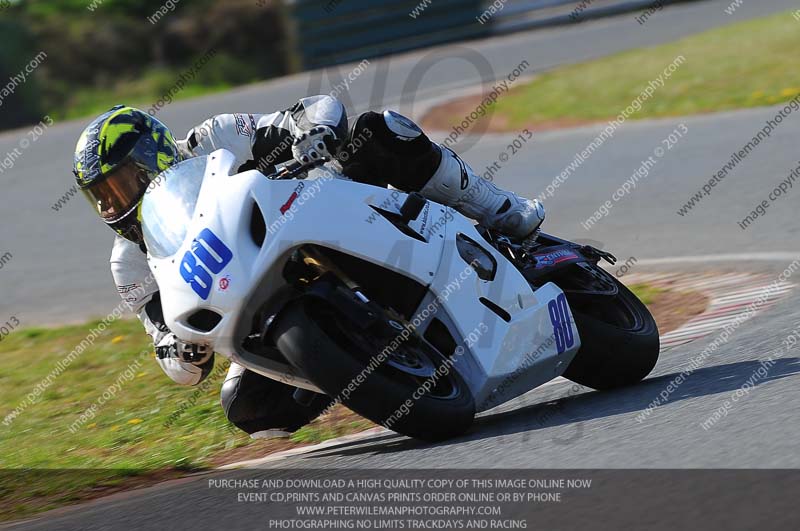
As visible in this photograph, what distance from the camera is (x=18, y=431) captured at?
22.6ft

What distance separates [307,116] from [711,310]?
290 cm

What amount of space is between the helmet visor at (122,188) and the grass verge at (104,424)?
133 cm

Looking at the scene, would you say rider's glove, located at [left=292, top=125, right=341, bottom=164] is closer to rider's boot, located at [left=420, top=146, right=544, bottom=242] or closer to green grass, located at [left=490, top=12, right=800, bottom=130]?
rider's boot, located at [left=420, top=146, right=544, bottom=242]

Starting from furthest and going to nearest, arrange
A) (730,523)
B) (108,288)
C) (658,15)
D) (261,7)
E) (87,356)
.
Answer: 1. (261,7)
2. (658,15)
3. (108,288)
4. (87,356)
5. (730,523)

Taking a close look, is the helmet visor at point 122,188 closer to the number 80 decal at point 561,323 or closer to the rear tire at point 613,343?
the number 80 decal at point 561,323

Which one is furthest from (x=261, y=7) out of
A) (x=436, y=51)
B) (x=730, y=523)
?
(x=730, y=523)

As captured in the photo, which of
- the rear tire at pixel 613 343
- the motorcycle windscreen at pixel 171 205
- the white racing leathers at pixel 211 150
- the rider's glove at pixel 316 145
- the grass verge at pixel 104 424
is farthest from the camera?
the grass verge at pixel 104 424

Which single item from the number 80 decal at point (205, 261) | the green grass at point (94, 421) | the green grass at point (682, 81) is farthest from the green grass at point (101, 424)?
the green grass at point (682, 81)

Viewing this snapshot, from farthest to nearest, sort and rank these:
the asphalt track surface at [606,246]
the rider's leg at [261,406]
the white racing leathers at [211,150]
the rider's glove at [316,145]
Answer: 1. the rider's leg at [261,406]
2. the white racing leathers at [211,150]
3. the rider's glove at [316,145]
4. the asphalt track surface at [606,246]

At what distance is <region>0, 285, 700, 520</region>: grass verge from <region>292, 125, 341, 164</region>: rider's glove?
1.57 m

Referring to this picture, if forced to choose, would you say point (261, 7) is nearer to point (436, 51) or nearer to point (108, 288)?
point (436, 51)

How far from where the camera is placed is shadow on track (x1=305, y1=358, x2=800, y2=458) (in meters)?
4.51

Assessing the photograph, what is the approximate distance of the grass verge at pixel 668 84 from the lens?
13578 millimetres

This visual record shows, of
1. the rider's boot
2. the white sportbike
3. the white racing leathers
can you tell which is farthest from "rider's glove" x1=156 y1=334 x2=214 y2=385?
the rider's boot
